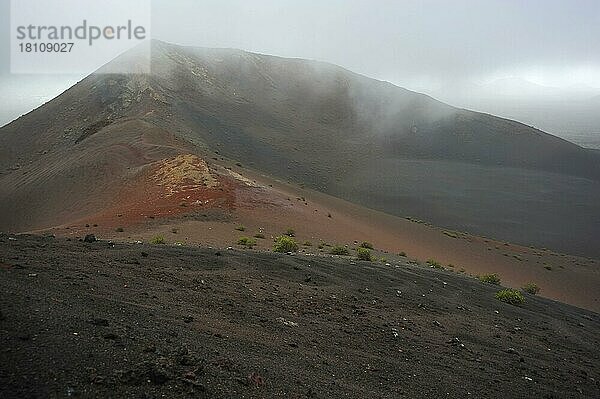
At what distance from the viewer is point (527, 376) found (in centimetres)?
870

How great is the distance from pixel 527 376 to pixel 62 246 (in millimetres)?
9335

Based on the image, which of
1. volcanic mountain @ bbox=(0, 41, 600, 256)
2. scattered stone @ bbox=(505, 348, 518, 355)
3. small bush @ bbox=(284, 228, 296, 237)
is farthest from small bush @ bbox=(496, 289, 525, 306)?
volcanic mountain @ bbox=(0, 41, 600, 256)

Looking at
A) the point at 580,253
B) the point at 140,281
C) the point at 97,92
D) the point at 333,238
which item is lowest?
the point at 580,253

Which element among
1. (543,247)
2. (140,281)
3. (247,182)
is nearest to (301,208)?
(247,182)

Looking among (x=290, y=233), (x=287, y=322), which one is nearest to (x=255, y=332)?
(x=287, y=322)

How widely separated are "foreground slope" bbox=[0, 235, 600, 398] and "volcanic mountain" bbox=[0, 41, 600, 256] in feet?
48.1

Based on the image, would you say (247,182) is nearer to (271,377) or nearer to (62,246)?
(62,246)

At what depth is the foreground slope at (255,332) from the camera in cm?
496

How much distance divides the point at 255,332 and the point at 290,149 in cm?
6119

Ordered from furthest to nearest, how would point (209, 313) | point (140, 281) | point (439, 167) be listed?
point (439, 167) → point (140, 281) → point (209, 313)

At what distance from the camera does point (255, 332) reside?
760cm

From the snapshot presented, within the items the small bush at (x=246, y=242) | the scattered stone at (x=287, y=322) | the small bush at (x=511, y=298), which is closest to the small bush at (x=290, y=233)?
the small bush at (x=246, y=242)

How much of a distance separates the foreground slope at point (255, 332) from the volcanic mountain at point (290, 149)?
48.1ft

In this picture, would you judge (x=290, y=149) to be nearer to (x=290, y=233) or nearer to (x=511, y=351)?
(x=290, y=233)
